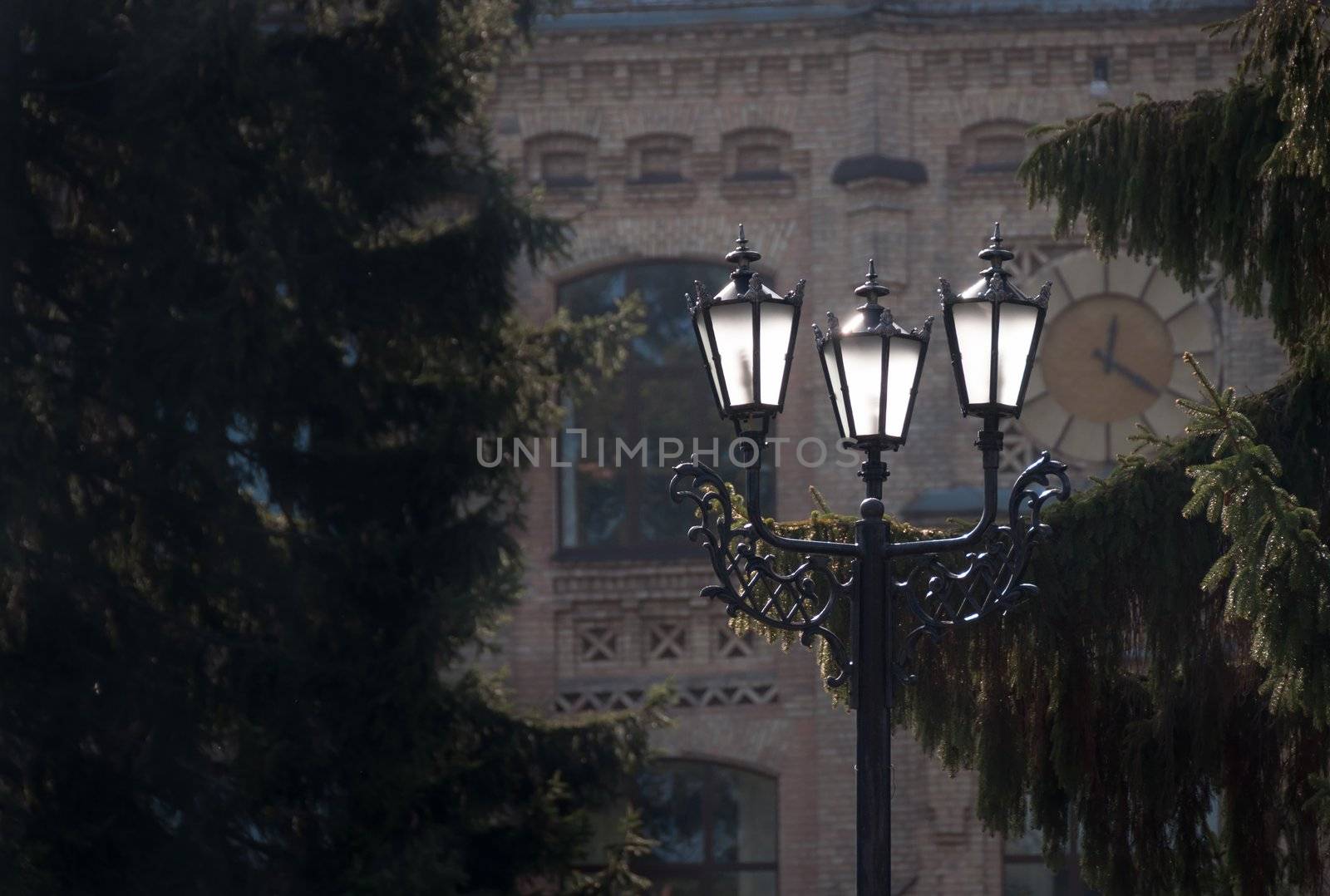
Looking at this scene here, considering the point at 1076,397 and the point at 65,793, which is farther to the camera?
the point at 1076,397

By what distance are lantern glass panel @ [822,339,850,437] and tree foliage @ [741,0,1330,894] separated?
139 cm

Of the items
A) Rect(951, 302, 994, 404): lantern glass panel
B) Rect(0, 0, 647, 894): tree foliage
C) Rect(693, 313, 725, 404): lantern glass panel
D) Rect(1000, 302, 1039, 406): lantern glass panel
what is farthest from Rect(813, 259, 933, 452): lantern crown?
Rect(0, 0, 647, 894): tree foliage

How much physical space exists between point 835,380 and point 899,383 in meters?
0.23

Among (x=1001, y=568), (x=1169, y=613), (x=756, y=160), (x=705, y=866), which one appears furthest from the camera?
(x=756, y=160)

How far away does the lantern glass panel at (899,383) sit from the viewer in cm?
606

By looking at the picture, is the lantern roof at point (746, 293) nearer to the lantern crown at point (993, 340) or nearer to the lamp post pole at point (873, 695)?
the lantern crown at point (993, 340)

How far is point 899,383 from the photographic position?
6.08m

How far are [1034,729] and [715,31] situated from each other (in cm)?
808

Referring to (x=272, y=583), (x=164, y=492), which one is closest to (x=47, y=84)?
(x=164, y=492)

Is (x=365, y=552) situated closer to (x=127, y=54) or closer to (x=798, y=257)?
(x=127, y=54)

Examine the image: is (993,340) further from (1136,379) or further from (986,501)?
(1136,379)

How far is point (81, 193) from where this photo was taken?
11.2 metres

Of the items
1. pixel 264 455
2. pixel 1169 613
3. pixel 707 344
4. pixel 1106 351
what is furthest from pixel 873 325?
pixel 1106 351

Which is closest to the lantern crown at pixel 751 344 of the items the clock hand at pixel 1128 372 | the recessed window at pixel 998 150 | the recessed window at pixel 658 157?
the clock hand at pixel 1128 372
